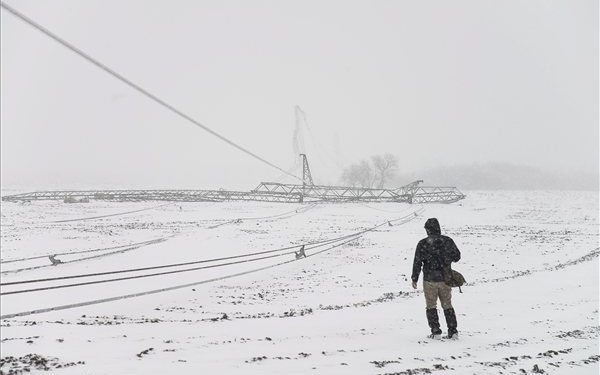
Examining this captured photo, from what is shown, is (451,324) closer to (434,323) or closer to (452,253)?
(434,323)

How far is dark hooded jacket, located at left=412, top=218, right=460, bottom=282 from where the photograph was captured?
284 inches

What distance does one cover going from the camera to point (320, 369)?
17.9 feet

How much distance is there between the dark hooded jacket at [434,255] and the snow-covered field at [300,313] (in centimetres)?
117

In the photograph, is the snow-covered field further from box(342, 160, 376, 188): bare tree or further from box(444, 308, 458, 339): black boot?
box(342, 160, 376, 188): bare tree

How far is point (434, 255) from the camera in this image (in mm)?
7266

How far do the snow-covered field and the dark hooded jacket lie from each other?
117 cm

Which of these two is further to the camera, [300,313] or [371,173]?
[371,173]

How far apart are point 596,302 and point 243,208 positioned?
40193 millimetres

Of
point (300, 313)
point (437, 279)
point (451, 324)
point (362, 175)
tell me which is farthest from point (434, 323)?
point (362, 175)

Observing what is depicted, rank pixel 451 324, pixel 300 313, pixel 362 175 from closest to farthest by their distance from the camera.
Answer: pixel 451 324
pixel 300 313
pixel 362 175

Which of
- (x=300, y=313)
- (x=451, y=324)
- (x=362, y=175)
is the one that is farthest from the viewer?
(x=362, y=175)

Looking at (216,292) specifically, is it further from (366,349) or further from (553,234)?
(553,234)

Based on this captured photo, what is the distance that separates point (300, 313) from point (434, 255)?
11.5 ft

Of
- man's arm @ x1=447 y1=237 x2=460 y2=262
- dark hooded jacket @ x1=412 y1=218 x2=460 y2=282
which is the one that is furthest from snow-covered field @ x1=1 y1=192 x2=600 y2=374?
man's arm @ x1=447 y1=237 x2=460 y2=262
